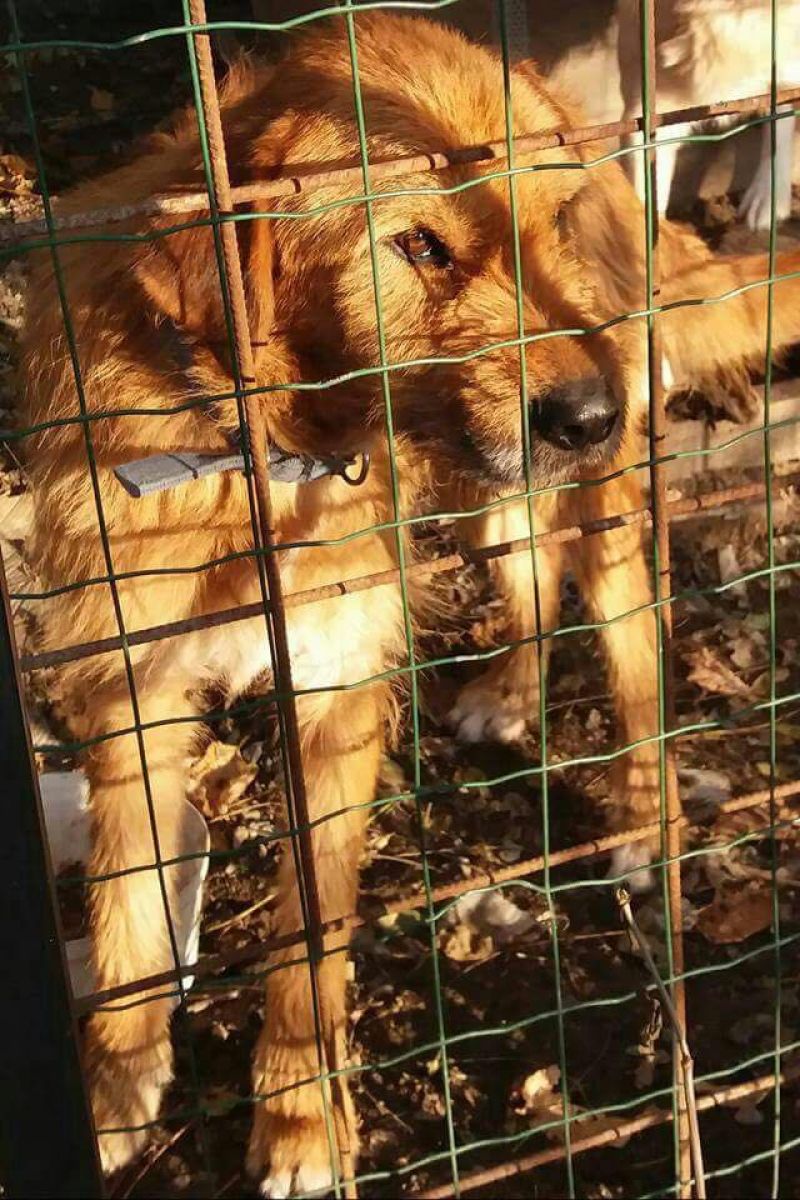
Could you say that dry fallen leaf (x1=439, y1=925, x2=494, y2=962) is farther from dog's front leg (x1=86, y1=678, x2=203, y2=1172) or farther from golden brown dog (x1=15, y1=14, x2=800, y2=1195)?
dog's front leg (x1=86, y1=678, x2=203, y2=1172)

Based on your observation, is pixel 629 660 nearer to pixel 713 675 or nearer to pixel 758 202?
pixel 713 675

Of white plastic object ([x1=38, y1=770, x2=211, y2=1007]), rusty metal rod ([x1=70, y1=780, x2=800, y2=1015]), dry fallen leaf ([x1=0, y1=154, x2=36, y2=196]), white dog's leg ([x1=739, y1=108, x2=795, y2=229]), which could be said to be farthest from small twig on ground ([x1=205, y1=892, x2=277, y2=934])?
white dog's leg ([x1=739, y1=108, x2=795, y2=229])

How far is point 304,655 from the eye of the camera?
3031 mm

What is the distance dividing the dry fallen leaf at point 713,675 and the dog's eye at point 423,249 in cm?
239

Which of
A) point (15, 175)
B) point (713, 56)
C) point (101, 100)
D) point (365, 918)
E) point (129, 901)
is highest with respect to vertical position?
point (101, 100)

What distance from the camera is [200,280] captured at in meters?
2.35

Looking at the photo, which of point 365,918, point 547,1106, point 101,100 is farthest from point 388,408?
point 101,100

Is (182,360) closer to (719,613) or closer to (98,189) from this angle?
(98,189)

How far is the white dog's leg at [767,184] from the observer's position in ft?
18.6

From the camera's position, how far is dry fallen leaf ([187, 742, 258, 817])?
13.7 feet

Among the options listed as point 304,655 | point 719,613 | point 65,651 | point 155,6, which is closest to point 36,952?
point 65,651

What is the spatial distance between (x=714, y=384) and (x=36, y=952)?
287 centimetres

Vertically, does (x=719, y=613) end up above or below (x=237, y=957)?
below

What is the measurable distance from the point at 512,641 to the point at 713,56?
305cm
